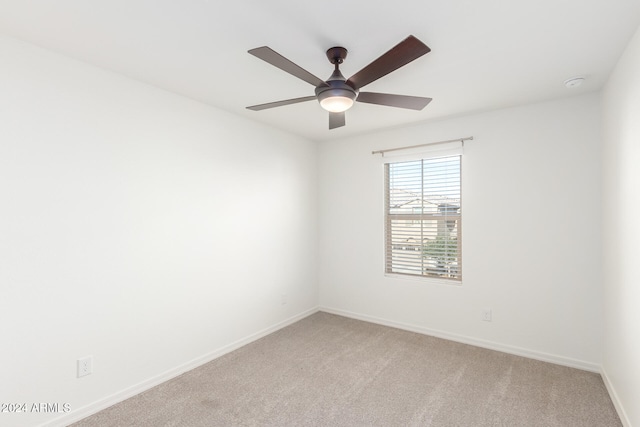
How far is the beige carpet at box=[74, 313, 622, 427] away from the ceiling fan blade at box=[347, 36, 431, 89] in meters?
2.24

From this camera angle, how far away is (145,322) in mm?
2672

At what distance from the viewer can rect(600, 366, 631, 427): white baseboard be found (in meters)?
2.14

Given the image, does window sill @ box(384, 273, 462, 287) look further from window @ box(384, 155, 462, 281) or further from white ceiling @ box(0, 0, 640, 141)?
white ceiling @ box(0, 0, 640, 141)

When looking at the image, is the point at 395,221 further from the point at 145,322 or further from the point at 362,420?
the point at 145,322

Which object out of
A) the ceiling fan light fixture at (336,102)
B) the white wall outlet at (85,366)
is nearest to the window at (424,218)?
the ceiling fan light fixture at (336,102)

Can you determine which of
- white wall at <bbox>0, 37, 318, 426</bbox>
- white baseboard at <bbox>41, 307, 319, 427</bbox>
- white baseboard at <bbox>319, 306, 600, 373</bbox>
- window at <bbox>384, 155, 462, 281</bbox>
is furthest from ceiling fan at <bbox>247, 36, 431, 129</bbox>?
white baseboard at <bbox>319, 306, 600, 373</bbox>

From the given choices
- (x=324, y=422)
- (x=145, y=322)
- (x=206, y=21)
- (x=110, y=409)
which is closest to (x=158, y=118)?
(x=206, y=21)

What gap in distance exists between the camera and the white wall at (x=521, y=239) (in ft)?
9.66

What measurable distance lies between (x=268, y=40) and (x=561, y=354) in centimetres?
364

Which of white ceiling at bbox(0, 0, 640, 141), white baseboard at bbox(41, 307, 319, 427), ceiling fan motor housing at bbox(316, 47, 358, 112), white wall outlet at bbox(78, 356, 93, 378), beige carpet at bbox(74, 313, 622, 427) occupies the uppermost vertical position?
white ceiling at bbox(0, 0, 640, 141)

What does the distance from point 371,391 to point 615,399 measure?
175cm

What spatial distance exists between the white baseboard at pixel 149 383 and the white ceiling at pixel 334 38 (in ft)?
7.96

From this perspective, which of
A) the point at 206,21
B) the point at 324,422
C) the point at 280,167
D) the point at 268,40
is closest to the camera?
Answer: the point at 206,21

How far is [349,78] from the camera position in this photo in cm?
A: 199
